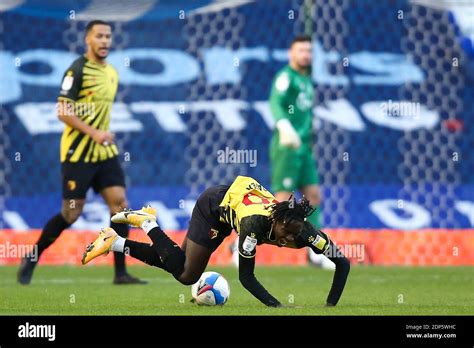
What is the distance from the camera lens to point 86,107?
12.5 meters

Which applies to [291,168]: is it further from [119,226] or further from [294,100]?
[119,226]

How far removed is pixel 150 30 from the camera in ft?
51.3

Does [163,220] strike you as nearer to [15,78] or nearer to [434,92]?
[15,78]

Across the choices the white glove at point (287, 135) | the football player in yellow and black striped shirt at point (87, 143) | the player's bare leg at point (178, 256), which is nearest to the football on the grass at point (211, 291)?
the player's bare leg at point (178, 256)

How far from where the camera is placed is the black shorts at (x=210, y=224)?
998 centimetres

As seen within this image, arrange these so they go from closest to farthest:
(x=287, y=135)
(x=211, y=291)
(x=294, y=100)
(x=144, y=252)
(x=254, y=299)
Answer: (x=211, y=291), (x=144, y=252), (x=254, y=299), (x=287, y=135), (x=294, y=100)

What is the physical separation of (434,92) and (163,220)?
12.2ft

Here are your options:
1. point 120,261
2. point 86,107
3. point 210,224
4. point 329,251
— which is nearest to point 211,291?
point 210,224

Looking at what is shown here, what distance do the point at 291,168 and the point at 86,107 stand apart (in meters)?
2.93

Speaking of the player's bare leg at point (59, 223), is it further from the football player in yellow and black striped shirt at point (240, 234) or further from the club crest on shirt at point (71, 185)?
the football player in yellow and black striped shirt at point (240, 234)

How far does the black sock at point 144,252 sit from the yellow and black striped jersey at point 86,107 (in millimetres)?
2394

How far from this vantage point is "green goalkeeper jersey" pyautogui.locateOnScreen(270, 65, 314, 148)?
558 inches
